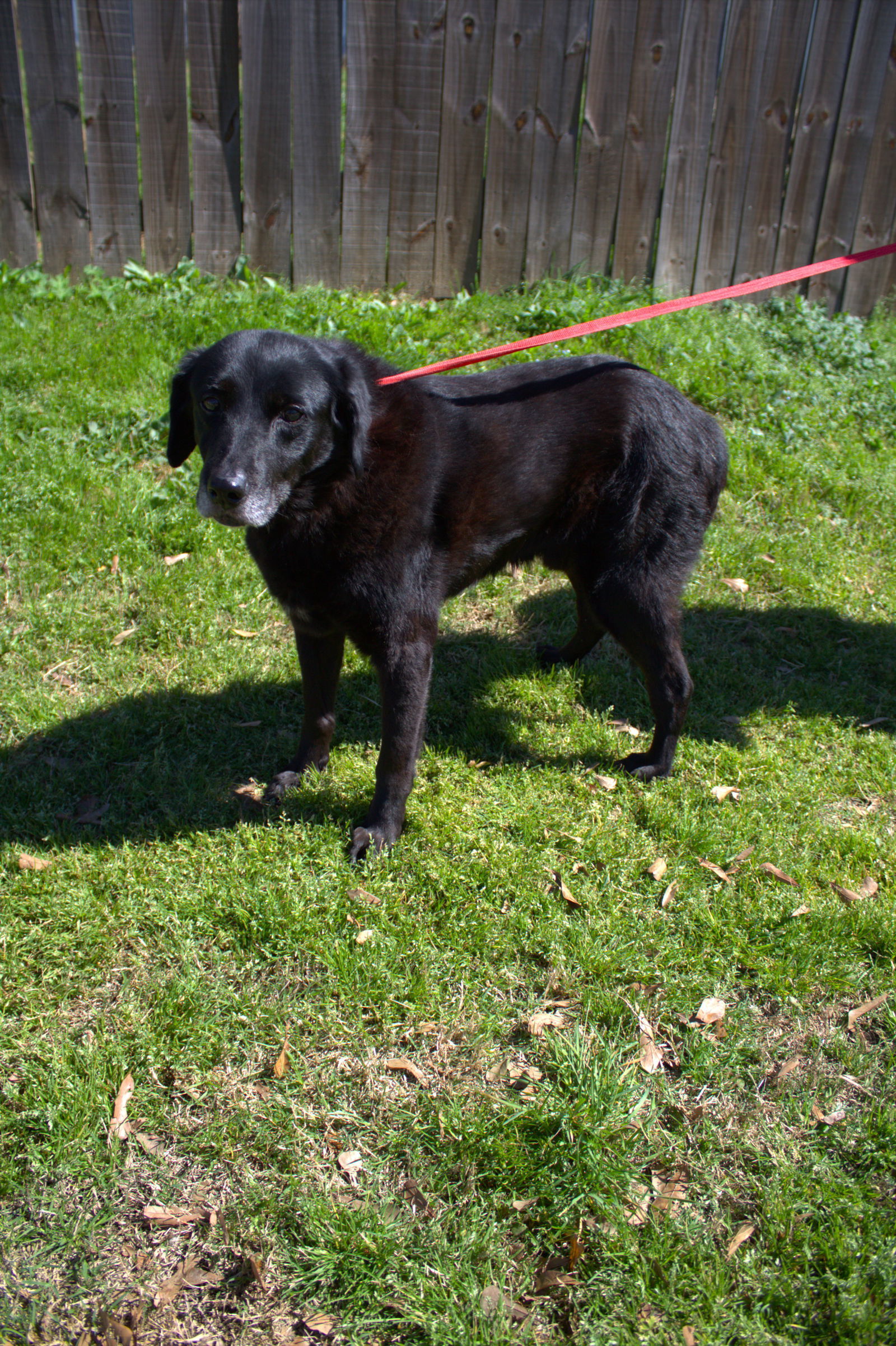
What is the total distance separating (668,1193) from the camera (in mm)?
2100

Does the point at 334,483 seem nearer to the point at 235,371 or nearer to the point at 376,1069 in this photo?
the point at 235,371

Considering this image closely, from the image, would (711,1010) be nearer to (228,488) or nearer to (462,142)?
(228,488)

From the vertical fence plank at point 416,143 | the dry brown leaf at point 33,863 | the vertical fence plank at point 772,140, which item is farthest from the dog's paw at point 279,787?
the vertical fence plank at point 772,140

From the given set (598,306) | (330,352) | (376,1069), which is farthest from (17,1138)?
(598,306)

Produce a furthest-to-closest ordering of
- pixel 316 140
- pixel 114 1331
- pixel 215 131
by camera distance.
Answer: pixel 316 140, pixel 215 131, pixel 114 1331

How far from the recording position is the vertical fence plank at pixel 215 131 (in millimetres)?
5348

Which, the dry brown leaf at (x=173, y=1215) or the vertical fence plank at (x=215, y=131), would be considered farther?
the vertical fence plank at (x=215, y=131)

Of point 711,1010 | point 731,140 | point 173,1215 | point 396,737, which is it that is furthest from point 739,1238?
point 731,140

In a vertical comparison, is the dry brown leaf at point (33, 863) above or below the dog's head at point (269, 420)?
below

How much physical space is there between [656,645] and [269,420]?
1.59 meters

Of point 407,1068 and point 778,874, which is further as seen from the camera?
point 778,874

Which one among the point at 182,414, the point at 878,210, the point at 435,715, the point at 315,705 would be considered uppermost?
the point at 878,210

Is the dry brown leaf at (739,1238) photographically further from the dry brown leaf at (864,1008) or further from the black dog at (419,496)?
the black dog at (419,496)

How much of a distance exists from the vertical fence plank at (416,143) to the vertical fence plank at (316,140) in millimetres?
366
